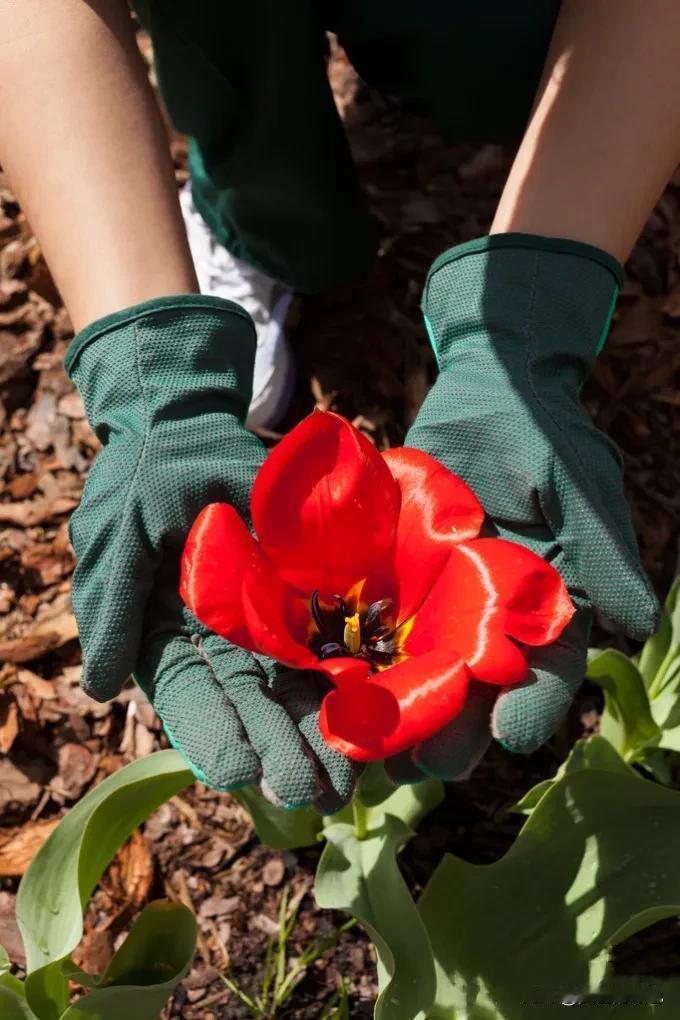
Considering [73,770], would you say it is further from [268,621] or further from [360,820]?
[268,621]

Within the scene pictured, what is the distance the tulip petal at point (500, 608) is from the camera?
3.32 ft

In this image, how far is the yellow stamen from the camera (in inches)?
47.3

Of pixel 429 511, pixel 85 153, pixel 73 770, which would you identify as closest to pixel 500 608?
pixel 429 511

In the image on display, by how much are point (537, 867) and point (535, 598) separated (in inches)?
16.6

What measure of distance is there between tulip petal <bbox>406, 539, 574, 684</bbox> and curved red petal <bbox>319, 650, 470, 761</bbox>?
0.16 feet

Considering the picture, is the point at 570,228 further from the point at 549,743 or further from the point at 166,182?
the point at 549,743

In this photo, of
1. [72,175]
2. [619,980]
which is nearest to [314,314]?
[72,175]

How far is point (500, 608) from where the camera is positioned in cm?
103

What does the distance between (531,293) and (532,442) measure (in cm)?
24

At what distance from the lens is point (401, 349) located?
2070mm

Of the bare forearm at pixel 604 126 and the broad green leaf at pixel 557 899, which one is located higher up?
the bare forearm at pixel 604 126

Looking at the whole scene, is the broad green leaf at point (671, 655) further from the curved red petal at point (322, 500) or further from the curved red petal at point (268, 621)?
the curved red petal at point (268, 621)

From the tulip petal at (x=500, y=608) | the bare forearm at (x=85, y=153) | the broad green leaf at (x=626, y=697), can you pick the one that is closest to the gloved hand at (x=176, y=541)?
the bare forearm at (x=85, y=153)

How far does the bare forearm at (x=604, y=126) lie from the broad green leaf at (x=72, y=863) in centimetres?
92
